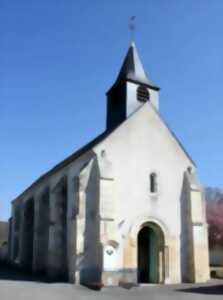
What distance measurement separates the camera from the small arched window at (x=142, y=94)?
24184 millimetres

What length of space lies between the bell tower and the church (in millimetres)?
66

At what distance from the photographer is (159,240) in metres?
21.1

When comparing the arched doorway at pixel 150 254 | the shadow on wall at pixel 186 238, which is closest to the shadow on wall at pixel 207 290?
the shadow on wall at pixel 186 238

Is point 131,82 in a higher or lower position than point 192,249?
higher

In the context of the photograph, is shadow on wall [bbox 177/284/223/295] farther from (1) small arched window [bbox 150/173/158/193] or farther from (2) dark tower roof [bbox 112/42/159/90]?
(2) dark tower roof [bbox 112/42/159/90]

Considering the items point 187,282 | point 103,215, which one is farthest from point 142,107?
point 187,282

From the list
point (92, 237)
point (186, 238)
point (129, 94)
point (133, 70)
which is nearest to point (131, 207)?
point (92, 237)

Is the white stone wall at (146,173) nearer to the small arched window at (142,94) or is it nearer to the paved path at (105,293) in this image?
the small arched window at (142,94)

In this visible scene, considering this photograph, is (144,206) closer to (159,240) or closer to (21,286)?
(159,240)

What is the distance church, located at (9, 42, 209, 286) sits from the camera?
19.2m

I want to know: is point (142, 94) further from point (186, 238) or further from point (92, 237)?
point (92, 237)

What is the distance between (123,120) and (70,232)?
765cm

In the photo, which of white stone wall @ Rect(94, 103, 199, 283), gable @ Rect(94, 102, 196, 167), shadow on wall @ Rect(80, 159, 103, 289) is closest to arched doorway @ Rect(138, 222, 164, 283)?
white stone wall @ Rect(94, 103, 199, 283)

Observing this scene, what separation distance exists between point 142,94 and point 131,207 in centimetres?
785
